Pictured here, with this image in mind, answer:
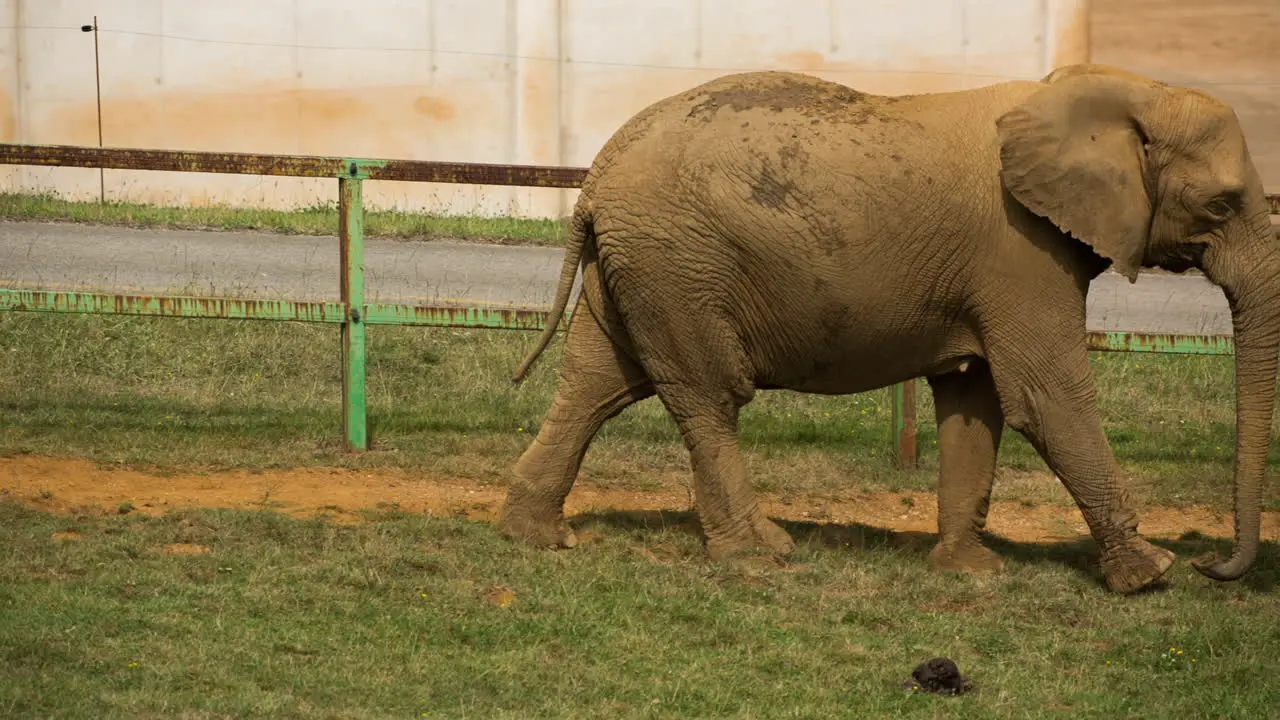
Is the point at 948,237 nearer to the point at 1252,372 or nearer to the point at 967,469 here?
the point at 967,469

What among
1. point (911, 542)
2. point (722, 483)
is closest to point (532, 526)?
point (722, 483)

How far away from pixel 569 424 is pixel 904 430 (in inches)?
110

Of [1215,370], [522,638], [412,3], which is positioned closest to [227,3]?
[412,3]

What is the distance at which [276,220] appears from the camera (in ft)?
59.4

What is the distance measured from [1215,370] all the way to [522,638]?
7659mm

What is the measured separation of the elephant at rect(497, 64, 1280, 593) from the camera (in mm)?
7695

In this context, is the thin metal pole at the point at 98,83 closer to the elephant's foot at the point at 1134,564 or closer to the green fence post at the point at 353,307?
the green fence post at the point at 353,307

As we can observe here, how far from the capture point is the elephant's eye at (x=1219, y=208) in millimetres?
7680

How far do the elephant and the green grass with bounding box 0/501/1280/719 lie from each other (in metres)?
0.72

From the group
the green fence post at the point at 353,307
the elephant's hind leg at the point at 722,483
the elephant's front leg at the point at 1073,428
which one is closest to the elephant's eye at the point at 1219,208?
the elephant's front leg at the point at 1073,428

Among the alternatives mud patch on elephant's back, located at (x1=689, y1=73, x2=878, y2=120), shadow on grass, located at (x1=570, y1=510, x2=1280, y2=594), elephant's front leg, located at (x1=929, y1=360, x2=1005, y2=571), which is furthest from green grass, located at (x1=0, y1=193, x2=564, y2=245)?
elephant's front leg, located at (x1=929, y1=360, x2=1005, y2=571)

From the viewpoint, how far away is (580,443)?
8539 millimetres

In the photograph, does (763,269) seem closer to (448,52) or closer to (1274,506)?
(1274,506)

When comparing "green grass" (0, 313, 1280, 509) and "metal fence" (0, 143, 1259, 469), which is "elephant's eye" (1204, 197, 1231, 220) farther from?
"green grass" (0, 313, 1280, 509)
